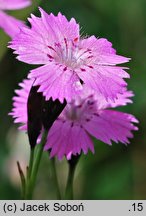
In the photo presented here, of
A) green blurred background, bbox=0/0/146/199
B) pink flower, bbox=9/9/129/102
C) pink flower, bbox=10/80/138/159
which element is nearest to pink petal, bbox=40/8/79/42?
pink flower, bbox=9/9/129/102

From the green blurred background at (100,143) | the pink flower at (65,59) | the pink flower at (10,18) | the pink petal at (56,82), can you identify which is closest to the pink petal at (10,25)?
the pink flower at (10,18)

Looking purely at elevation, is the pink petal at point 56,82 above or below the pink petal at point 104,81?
below

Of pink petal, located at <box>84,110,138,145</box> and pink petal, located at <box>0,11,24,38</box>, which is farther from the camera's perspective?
pink petal, located at <box>0,11,24,38</box>

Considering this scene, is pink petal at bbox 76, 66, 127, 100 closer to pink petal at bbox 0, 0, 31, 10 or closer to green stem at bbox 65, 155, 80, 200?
green stem at bbox 65, 155, 80, 200

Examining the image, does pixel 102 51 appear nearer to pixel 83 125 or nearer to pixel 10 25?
pixel 83 125

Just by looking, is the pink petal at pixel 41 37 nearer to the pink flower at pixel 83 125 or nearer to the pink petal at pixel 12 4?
the pink flower at pixel 83 125

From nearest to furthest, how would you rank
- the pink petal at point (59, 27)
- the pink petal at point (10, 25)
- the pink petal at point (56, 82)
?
the pink petal at point (56, 82) < the pink petal at point (59, 27) < the pink petal at point (10, 25)

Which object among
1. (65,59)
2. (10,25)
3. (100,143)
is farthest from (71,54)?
(100,143)
